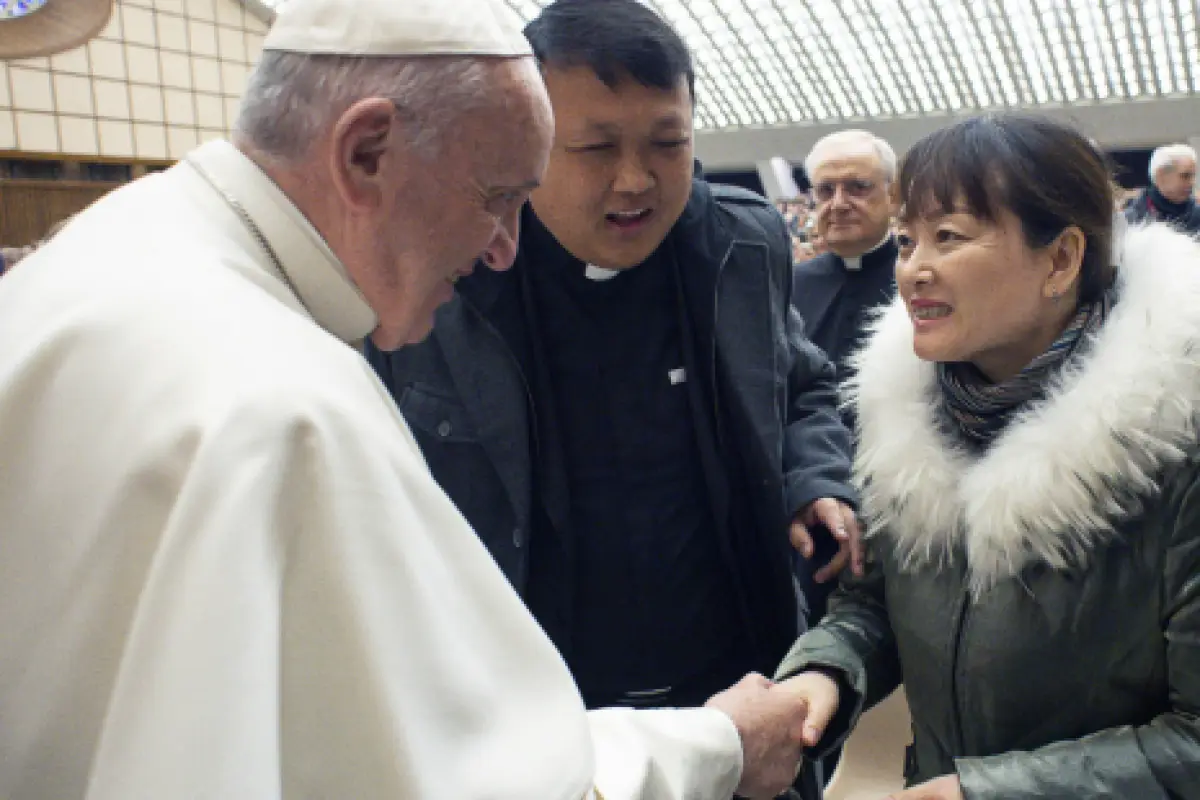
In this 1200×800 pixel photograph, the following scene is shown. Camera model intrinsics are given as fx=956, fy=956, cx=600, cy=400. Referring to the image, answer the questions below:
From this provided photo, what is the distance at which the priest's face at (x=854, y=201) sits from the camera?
3.73 m

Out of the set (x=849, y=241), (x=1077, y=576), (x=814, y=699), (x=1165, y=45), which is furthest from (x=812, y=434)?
(x=1165, y=45)

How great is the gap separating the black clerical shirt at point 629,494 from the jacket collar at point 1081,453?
1.63 ft

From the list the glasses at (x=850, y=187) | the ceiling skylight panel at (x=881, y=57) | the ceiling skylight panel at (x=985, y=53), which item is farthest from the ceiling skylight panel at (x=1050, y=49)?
the glasses at (x=850, y=187)

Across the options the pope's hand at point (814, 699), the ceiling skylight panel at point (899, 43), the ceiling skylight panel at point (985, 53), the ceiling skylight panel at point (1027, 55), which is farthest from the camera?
the ceiling skylight panel at point (899, 43)

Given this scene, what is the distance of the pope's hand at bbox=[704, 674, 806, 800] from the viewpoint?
4.87ft

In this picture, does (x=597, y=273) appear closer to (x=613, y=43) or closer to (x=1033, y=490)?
(x=613, y=43)

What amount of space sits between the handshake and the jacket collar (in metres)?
0.29

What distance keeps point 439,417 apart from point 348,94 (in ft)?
2.99

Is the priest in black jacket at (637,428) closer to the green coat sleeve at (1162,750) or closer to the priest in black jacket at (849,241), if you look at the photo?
the green coat sleeve at (1162,750)

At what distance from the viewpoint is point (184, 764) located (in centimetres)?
73

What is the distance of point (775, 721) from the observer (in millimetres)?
1546

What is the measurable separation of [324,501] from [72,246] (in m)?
0.41

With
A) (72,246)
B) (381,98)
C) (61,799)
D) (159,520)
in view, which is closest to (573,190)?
(381,98)

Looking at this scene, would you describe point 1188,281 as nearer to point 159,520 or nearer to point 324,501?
point 324,501
